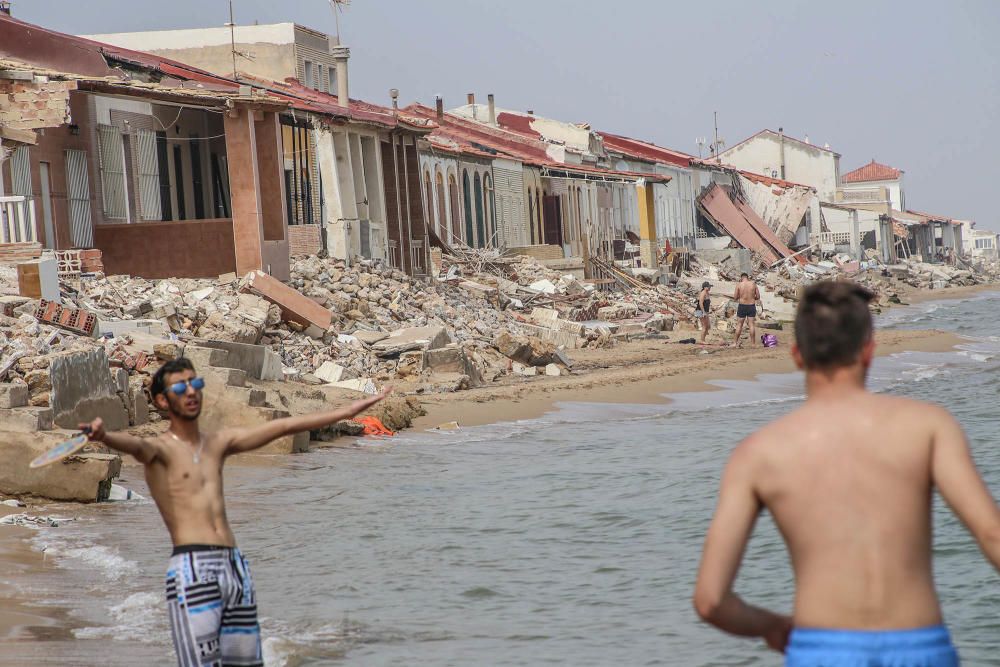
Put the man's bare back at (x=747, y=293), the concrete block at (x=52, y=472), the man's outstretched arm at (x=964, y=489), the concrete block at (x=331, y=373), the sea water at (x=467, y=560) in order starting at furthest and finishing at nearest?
the man's bare back at (x=747, y=293), the concrete block at (x=331, y=373), the concrete block at (x=52, y=472), the sea water at (x=467, y=560), the man's outstretched arm at (x=964, y=489)

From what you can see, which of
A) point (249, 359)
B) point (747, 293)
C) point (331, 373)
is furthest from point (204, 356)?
point (747, 293)

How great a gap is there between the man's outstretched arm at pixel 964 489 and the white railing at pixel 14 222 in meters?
16.1

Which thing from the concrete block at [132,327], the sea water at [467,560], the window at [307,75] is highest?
the window at [307,75]

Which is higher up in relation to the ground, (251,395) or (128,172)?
(128,172)

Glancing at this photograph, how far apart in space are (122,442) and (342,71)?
2718cm

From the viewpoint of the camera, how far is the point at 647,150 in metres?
60.2

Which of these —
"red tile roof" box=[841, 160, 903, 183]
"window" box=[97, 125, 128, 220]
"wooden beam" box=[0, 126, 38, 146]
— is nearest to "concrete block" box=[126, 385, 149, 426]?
"wooden beam" box=[0, 126, 38, 146]

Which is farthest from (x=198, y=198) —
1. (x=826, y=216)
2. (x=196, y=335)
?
(x=826, y=216)

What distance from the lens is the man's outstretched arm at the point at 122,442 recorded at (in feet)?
15.6

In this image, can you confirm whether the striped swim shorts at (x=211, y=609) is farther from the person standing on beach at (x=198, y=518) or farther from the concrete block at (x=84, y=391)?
the concrete block at (x=84, y=391)

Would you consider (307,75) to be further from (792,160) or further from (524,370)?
(792,160)

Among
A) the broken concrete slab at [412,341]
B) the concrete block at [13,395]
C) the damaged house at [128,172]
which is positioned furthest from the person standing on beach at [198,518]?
the broken concrete slab at [412,341]

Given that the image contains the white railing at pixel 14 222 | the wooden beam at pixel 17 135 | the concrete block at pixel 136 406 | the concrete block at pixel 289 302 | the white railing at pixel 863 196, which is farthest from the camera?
the white railing at pixel 863 196

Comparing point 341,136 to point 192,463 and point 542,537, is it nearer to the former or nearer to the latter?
point 542,537
